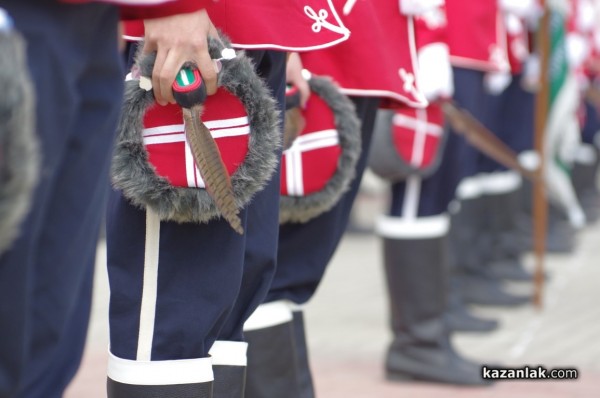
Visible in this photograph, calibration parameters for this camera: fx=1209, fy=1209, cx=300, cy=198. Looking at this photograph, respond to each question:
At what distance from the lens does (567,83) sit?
5.11 metres

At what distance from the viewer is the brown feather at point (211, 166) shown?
5.86ft

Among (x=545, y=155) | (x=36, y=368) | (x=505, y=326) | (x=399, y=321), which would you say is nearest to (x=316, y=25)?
(x=36, y=368)

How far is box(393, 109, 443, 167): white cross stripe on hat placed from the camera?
3465mm

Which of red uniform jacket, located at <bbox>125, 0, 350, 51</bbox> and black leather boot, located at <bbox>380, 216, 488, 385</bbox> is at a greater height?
red uniform jacket, located at <bbox>125, 0, 350, 51</bbox>

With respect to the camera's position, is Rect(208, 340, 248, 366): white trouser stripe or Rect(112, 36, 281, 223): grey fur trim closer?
Rect(112, 36, 281, 223): grey fur trim

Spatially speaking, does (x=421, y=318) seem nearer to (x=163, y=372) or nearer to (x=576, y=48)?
(x=163, y=372)

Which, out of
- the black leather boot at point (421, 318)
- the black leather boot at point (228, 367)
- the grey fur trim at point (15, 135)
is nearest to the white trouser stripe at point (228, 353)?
the black leather boot at point (228, 367)

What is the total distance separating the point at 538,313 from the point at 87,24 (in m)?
3.70

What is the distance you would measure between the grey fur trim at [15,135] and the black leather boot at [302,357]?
139 centimetres

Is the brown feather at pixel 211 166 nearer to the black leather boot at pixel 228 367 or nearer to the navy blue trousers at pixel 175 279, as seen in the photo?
the navy blue trousers at pixel 175 279

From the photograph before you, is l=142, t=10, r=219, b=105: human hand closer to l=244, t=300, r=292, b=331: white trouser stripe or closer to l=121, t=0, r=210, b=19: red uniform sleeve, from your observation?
l=121, t=0, r=210, b=19: red uniform sleeve

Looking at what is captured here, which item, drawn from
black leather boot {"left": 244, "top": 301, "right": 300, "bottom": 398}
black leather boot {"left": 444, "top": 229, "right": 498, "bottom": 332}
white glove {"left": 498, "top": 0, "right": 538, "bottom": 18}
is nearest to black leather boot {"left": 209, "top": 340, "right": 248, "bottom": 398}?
black leather boot {"left": 244, "top": 301, "right": 300, "bottom": 398}

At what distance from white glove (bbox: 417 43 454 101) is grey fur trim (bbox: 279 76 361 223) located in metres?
1.01

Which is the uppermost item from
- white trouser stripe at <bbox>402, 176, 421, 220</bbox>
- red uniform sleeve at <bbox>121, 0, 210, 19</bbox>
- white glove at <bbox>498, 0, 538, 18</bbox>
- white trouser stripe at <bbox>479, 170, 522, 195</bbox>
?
white glove at <bbox>498, 0, 538, 18</bbox>
